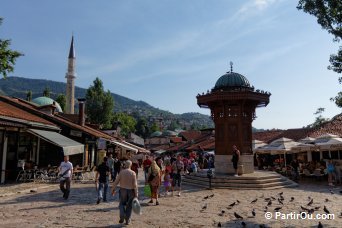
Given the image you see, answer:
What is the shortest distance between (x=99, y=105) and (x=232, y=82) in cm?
3540

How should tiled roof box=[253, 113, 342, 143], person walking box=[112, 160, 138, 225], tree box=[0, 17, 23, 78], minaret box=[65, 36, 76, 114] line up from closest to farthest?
person walking box=[112, 160, 138, 225] → tree box=[0, 17, 23, 78] → tiled roof box=[253, 113, 342, 143] → minaret box=[65, 36, 76, 114]

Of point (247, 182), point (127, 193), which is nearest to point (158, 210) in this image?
point (127, 193)

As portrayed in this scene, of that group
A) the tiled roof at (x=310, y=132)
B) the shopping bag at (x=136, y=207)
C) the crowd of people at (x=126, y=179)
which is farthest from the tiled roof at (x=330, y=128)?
the shopping bag at (x=136, y=207)

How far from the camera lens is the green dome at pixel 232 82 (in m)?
17.3

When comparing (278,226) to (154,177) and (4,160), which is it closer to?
(154,177)

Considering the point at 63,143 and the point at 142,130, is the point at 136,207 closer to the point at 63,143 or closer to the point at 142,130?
the point at 63,143

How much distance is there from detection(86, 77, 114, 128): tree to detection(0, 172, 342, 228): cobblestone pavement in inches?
1479

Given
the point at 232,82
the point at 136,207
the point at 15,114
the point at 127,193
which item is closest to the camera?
the point at 136,207

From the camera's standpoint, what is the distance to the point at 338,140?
16.6 metres

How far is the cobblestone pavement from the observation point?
285 inches

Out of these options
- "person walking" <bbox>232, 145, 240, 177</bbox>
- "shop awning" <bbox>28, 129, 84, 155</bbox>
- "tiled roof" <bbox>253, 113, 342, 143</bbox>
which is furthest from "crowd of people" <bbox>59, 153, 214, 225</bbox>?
"tiled roof" <bbox>253, 113, 342, 143</bbox>

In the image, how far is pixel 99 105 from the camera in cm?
4934

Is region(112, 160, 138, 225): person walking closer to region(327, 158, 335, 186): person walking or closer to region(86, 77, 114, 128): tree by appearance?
region(327, 158, 335, 186): person walking

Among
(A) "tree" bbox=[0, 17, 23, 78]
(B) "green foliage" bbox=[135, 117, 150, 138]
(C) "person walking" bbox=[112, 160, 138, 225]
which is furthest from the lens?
Result: (B) "green foliage" bbox=[135, 117, 150, 138]
